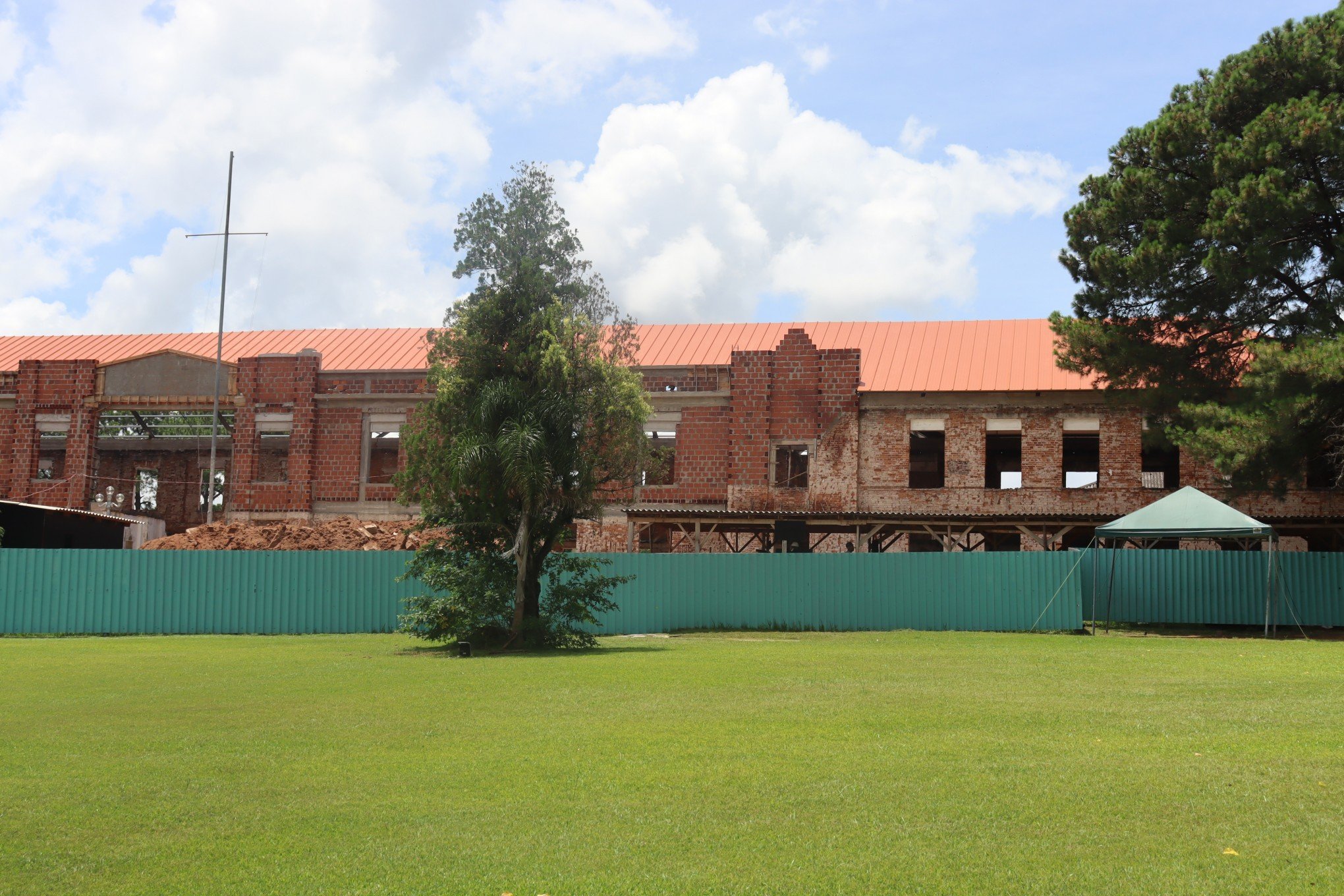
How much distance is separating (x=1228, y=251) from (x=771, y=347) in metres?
15.2

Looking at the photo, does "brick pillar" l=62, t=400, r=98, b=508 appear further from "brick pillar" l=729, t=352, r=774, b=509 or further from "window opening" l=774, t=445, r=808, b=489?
"window opening" l=774, t=445, r=808, b=489

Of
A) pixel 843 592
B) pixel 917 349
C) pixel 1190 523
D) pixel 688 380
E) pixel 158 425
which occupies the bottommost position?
pixel 843 592

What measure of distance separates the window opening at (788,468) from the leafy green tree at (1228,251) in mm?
8305

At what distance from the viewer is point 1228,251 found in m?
26.5

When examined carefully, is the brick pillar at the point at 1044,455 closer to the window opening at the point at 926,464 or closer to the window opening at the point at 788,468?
the window opening at the point at 926,464

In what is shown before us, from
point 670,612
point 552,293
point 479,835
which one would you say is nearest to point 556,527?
point 552,293

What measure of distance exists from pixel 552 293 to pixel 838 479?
15.8 meters

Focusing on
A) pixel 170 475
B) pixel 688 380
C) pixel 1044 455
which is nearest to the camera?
pixel 1044 455

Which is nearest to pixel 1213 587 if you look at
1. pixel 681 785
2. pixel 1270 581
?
pixel 1270 581

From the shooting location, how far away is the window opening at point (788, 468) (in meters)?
36.0

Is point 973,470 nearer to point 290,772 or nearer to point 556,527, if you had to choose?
point 556,527

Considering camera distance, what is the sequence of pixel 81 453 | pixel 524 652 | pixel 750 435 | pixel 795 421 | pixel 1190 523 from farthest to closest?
pixel 81 453 < pixel 750 435 < pixel 795 421 < pixel 1190 523 < pixel 524 652

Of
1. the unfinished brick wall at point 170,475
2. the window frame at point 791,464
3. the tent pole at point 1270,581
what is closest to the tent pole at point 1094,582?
the tent pole at point 1270,581

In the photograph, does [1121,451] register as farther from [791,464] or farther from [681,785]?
[681,785]
